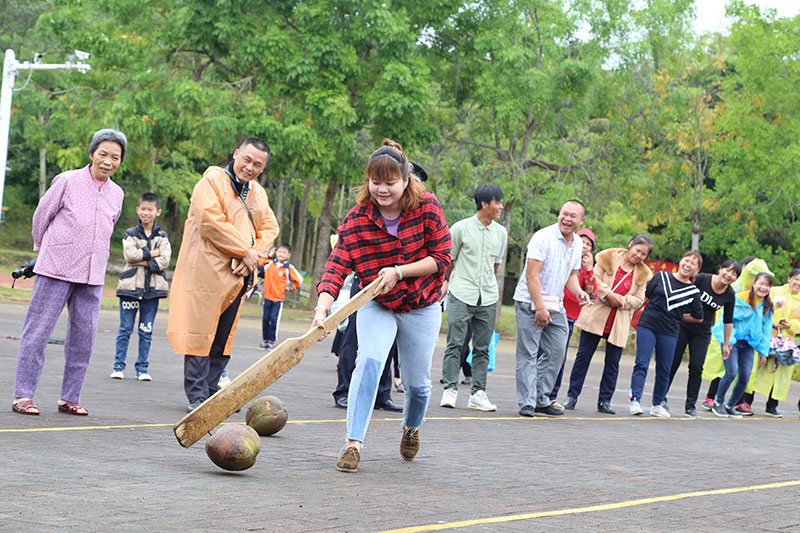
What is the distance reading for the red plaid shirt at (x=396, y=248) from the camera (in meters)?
6.38

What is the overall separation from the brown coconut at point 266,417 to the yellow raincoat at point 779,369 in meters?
8.52

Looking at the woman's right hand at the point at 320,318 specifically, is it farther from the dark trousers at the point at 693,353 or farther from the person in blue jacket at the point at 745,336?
→ the person in blue jacket at the point at 745,336

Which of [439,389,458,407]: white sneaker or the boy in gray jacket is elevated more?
the boy in gray jacket

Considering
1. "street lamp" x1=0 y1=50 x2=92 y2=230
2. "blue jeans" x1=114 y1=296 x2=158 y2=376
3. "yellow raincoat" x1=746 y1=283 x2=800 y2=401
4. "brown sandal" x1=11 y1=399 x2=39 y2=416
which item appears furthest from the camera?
"street lamp" x1=0 y1=50 x2=92 y2=230

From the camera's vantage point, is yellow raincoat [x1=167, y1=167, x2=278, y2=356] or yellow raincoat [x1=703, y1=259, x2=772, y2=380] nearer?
yellow raincoat [x1=167, y1=167, x2=278, y2=356]

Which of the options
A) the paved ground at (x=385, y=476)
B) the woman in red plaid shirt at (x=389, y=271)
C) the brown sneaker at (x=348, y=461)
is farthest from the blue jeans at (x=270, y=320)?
the brown sneaker at (x=348, y=461)

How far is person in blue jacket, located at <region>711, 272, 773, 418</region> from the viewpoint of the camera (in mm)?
13312

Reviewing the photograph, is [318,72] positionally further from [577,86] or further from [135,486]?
[135,486]

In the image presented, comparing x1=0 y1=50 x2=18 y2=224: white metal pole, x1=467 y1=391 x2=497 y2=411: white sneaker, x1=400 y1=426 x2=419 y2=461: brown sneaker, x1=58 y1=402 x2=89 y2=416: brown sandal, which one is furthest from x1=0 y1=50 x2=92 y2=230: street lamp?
x1=400 y1=426 x2=419 y2=461: brown sneaker

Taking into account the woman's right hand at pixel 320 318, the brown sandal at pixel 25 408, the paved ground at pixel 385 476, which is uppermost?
the woman's right hand at pixel 320 318

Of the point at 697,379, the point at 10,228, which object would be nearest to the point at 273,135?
the point at 697,379

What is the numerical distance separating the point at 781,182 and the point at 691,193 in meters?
5.40

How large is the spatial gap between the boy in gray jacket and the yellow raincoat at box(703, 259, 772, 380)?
694cm

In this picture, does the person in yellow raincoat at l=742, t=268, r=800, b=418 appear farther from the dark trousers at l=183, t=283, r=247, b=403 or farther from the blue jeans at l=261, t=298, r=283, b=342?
the dark trousers at l=183, t=283, r=247, b=403
